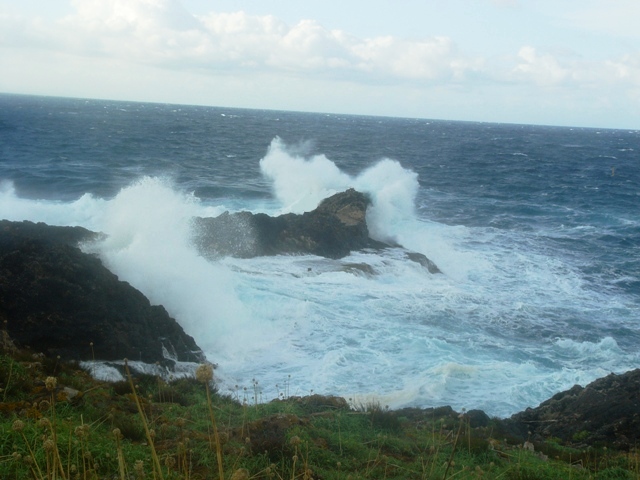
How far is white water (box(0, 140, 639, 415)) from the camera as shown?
38.7 ft

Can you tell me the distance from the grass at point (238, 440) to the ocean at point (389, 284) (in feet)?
4.05

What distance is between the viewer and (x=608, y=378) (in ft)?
35.3

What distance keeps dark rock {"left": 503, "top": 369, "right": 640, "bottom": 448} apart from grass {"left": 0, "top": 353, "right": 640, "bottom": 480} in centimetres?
70

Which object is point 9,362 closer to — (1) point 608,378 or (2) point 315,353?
(2) point 315,353

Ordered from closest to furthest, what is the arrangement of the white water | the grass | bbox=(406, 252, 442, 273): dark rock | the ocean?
the grass
the white water
the ocean
bbox=(406, 252, 442, 273): dark rock

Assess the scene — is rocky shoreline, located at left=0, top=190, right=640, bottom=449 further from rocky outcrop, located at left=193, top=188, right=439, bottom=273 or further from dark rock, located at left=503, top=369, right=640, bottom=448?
rocky outcrop, located at left=193, top=188, right=439, bottom=273

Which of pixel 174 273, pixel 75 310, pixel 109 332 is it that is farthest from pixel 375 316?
pixel 75 310

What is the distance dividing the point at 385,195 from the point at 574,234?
983 cm

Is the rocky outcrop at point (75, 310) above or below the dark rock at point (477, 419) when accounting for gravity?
above

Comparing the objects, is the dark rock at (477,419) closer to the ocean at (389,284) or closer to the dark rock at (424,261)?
the ocean at (389,284)

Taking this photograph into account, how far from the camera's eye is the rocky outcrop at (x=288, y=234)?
19578mm

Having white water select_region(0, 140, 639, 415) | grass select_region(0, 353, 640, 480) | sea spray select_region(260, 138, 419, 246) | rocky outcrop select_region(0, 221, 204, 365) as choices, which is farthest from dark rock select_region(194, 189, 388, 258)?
grass select_region(0, 353, 640, 480)

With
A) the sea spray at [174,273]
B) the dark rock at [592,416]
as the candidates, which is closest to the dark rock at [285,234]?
the sea spray at [174,273]

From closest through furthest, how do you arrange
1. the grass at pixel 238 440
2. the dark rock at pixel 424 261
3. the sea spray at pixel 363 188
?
1. the grass at pixel 238 440
2. the dark rock at pixel 424 261
3. the sea spray at pixel 363 188
